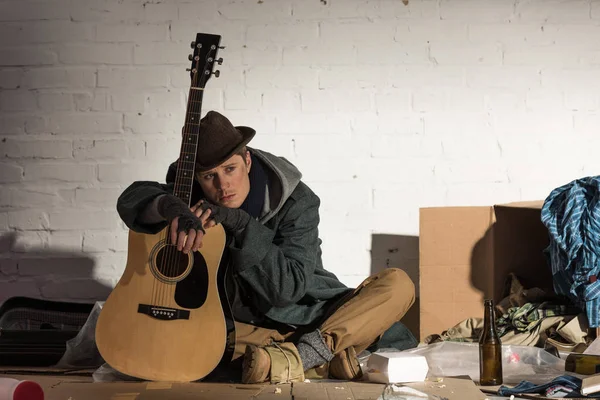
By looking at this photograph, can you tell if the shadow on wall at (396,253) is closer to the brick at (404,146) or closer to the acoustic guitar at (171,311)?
the brick at (404,146)

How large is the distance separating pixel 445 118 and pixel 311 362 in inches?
56.2

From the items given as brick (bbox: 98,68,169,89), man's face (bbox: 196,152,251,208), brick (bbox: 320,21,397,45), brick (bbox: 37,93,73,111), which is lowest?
man's face (bbox: 196,152,251,208)

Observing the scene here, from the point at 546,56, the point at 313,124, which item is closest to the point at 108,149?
the point at 313,124

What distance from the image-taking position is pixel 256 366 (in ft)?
8.07

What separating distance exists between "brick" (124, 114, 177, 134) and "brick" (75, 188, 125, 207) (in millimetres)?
279

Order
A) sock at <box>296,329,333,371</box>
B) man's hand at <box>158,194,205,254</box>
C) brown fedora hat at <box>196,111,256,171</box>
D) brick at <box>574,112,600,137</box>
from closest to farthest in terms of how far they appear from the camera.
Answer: man's hand at <box>158,194,205,254</box> → sock at <box>296,329,333,371</box> → brown fedora hat at <box>196,111,256,171</box> → brick at <box>574,112,600,137</box>

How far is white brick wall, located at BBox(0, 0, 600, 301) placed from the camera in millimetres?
3561

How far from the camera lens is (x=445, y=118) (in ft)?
11.7

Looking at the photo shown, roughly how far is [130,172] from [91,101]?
0.36m

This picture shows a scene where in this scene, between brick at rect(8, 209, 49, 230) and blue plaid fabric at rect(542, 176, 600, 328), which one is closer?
blue plaid fabric at rect(542, 176, 600, 328)

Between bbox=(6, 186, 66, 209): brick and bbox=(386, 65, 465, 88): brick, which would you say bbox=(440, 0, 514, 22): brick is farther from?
bbox=(6, 186, 66, 209): brick

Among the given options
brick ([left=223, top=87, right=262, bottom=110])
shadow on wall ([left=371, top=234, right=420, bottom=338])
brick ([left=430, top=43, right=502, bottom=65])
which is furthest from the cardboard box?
brick ([left=223, top=87, right=262, bottom=110])

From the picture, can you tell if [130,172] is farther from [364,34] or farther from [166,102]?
[364,34]

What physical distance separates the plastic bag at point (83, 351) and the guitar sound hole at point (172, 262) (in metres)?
0.47
